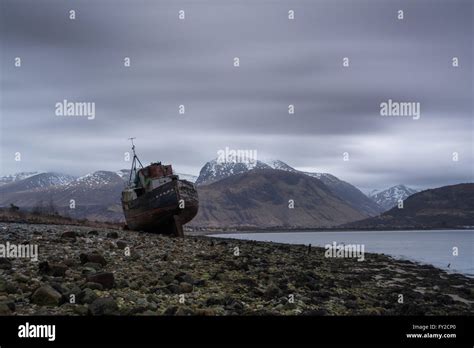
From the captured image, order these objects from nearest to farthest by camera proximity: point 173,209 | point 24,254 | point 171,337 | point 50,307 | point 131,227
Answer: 1. point 171,337
2. point 50,307
3. point 24,254
4. point 173,209
5. point 131,227

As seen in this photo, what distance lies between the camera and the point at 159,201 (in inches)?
1886

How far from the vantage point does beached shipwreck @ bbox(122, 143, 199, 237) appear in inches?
1887

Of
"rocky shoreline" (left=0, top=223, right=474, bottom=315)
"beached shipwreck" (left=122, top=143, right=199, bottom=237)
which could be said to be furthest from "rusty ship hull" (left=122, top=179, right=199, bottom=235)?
"rocky shoreline" (left=0, top=223, right=474, bottom=315)

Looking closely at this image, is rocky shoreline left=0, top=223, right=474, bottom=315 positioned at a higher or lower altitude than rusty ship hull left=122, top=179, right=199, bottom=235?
lower

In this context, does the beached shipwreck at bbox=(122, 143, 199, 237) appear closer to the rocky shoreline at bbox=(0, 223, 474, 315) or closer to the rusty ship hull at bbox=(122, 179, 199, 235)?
the rusty ship hull at bbox=(122, 179, 199, 235)

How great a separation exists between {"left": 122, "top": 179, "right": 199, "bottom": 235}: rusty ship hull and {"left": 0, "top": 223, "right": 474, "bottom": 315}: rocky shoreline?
49.1ft

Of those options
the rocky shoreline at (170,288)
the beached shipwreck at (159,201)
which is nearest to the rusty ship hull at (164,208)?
the beached shipwreck at (159,201)

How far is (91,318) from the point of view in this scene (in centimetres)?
1069

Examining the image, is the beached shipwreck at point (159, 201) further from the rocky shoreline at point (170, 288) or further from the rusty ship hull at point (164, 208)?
the rocky shoreline at point (170, 288)

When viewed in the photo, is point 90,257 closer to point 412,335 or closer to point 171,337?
point 171,337

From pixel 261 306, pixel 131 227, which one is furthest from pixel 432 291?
pixel 131 227

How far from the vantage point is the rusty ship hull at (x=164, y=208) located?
47875mm

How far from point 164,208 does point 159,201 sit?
834 millimetres

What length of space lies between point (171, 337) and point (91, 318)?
179 cm
